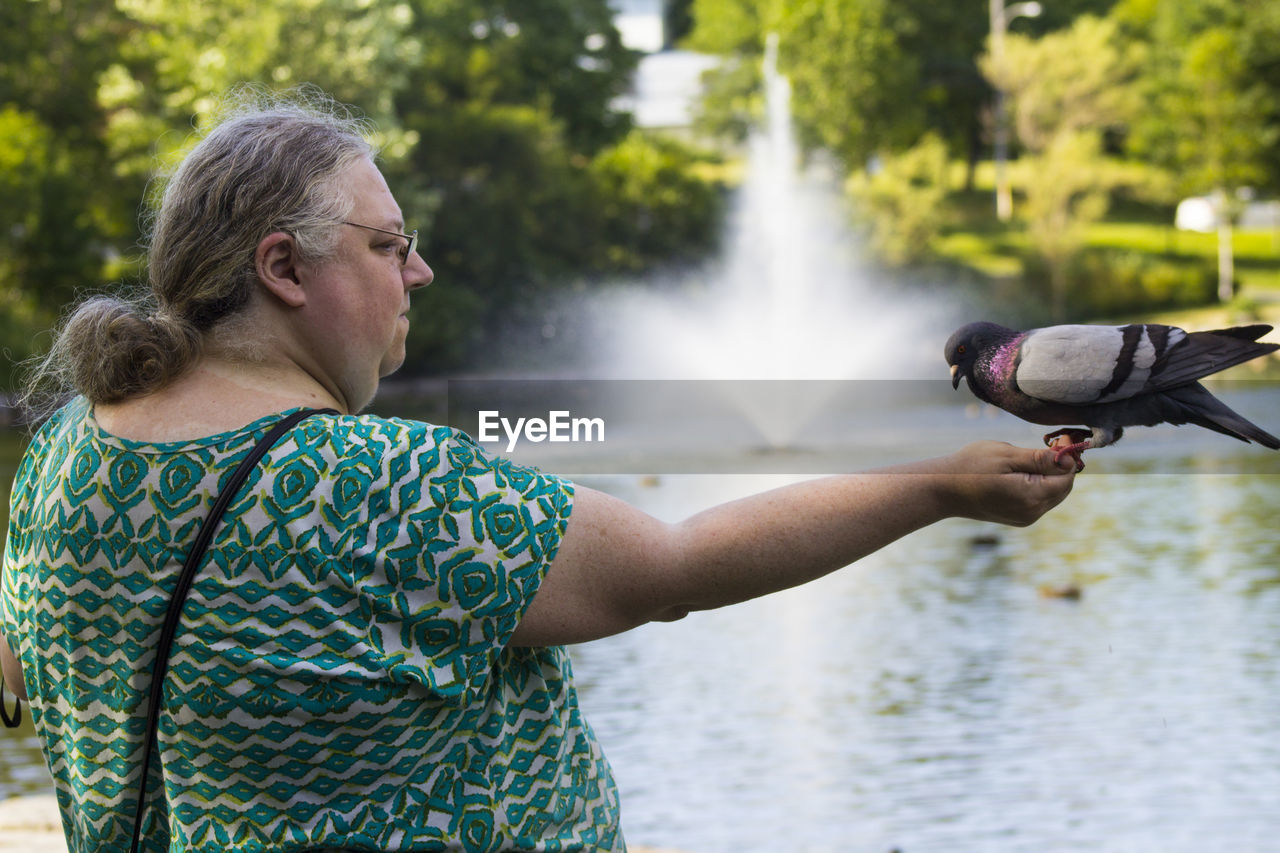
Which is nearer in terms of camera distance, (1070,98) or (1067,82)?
(1067,82)

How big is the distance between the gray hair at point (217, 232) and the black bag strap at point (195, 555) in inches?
6.9

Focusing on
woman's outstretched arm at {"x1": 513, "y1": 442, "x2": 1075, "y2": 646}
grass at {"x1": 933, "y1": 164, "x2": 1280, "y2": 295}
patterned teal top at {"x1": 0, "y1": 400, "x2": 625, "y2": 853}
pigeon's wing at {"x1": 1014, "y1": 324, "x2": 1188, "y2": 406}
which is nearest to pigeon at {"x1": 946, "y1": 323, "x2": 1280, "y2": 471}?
pigeon's wing at {"x1": 1014, "y1": 324, "x2": 1188, "y2": 406}

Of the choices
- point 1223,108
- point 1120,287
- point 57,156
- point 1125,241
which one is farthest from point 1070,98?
point 57,156

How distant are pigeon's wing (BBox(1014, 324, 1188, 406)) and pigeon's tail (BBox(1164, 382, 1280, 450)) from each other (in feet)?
0.19

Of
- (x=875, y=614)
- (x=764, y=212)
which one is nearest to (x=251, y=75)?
(x=764, y=212)

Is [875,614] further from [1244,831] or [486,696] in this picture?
[486,696]

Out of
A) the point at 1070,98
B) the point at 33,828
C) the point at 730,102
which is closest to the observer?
A: the point at 33,828

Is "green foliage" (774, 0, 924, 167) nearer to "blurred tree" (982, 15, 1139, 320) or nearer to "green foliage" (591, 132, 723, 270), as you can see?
"blurred tree" (982, 15, 1139, 320)

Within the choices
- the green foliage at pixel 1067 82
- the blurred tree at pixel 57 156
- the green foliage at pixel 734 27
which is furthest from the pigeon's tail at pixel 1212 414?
the green foliage at pixel 734 27

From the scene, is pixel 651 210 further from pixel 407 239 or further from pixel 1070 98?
pixel 407 239

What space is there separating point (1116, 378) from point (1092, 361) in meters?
0.03

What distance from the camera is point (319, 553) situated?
5.16 ft

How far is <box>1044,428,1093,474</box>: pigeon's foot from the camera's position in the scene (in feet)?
5.52

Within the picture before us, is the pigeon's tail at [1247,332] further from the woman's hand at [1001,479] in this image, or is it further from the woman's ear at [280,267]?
the woman's ear at [280,267]
